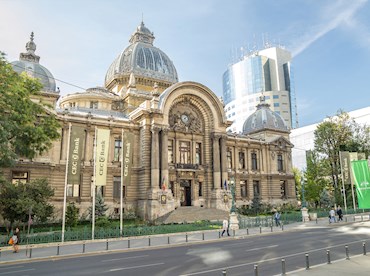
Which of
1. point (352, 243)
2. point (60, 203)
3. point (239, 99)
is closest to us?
point (352, 243)

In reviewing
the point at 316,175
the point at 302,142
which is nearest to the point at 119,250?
the point at 316,175

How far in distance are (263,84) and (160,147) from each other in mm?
110057

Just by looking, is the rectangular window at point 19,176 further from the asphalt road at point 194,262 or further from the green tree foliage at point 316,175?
the green tree foliage at point 316,175

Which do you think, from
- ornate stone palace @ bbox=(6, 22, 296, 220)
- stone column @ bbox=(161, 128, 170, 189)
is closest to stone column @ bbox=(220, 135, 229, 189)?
ornate stone palace @ bbox=(6, 22, 296, 220)

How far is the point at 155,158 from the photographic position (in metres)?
43.0

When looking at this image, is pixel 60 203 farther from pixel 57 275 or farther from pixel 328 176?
pixel 328 176

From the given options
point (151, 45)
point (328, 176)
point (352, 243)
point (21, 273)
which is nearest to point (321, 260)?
point (352, 243)

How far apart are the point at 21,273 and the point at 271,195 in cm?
5109

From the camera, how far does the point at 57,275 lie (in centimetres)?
1376

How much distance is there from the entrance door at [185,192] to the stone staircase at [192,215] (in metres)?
3.84

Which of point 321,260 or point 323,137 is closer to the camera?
point 321,260

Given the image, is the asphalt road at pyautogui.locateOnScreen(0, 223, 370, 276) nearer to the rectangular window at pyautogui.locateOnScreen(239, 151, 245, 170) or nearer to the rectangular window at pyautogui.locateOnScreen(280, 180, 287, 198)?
the rectangular window at pyautogui.locateOnScreen(239, 151, 245, 170)

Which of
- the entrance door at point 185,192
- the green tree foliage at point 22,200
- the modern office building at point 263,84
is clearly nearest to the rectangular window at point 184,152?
the entrance door at point 185,192

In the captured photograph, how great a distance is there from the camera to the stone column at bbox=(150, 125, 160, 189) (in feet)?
137
